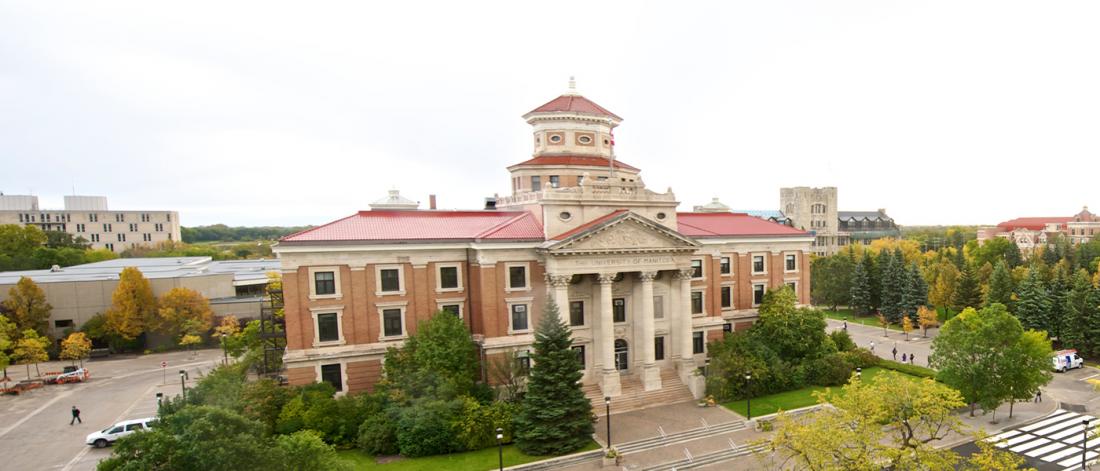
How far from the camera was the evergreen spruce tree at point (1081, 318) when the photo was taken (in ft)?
146

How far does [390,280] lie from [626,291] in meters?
16.8

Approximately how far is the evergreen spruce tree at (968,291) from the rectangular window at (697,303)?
40299 millimetres

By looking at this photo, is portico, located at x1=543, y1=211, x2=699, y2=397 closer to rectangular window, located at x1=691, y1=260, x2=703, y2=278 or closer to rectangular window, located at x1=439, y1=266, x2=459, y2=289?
rectangular window, located at x1=691, y1=260, x2=703, y2=278

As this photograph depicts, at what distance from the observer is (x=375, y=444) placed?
91.3 feet

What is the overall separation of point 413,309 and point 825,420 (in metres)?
24.8

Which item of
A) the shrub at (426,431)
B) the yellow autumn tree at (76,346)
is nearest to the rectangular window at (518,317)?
the shrub at (426,431)

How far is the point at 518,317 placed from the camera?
35656 mm

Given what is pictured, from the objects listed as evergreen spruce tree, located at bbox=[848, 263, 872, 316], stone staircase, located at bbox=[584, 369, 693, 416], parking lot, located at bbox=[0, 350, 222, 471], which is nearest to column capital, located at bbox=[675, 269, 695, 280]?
stone staircase, located at bbox=[584, 369, 693, 416]

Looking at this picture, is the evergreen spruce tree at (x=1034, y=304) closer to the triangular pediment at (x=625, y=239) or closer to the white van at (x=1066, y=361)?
the white van at (x=1066, y=361)

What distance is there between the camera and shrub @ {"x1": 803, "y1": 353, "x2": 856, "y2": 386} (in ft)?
122

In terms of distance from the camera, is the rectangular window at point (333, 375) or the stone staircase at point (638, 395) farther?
the stone staircase at point (638, 395)

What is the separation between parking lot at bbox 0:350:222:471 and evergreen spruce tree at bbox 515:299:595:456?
938 inches

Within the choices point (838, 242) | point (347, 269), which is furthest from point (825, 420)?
point (838, 242)

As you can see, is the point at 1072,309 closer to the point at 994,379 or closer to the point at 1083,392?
the point at 1083,392
